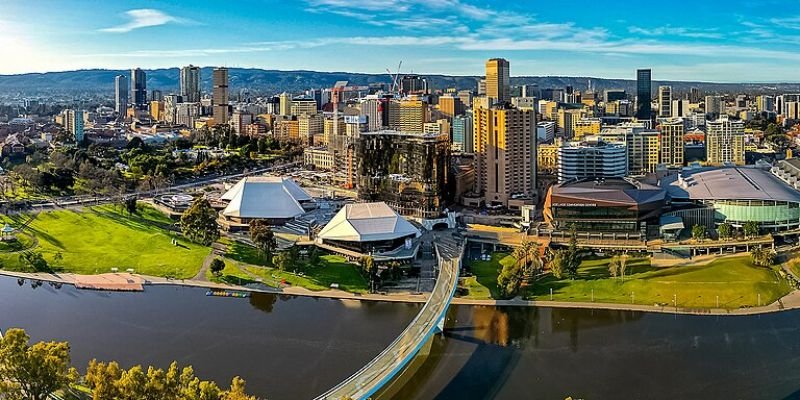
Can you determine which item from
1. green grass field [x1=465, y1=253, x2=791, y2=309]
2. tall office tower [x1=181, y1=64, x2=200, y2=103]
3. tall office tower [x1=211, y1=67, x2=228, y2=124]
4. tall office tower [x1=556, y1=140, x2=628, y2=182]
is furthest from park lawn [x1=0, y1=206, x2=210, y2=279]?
tall office tower [x1=181, y1=64, x2=200, y2=103]

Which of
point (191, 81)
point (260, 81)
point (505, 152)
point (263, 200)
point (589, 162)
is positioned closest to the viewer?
point (263, 200)

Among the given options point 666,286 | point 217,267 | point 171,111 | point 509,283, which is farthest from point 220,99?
point 666,286

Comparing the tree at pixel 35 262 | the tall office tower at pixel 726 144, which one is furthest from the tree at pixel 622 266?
the tall office tower at pixel 726 144

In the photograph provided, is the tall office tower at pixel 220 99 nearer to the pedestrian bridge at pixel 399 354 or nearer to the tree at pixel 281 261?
the tree at pixel 281 261

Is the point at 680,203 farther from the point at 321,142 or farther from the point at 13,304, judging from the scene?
the point at 321,142

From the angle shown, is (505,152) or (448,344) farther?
(505,152)

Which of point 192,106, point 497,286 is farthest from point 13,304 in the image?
point 192,106

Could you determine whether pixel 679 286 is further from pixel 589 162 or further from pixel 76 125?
pixel 76 125
